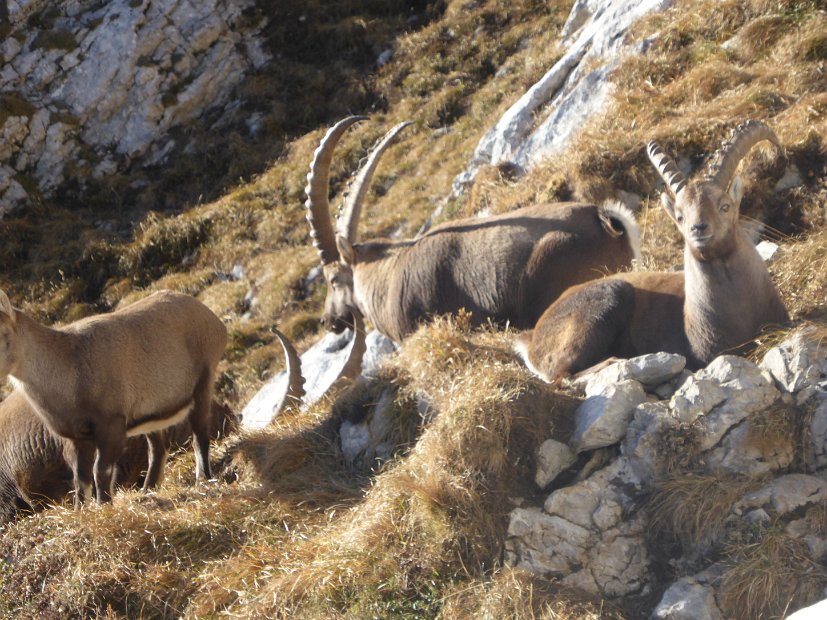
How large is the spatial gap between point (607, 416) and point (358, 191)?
6.14 meters

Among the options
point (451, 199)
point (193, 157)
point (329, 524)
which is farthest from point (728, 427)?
point (193, 157)

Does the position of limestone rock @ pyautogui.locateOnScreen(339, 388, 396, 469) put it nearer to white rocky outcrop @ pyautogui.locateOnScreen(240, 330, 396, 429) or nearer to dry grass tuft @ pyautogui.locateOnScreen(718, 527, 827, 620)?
dry grass tuft @ pyautogui.locateOnScreen(718, 527, 827, 620)

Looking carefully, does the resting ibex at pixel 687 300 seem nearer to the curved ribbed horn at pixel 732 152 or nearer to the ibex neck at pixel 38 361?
the curved ribbed horn at pixel 732 152

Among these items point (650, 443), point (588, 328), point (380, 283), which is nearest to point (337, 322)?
point (380, 283)

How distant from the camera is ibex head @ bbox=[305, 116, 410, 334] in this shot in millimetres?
11570

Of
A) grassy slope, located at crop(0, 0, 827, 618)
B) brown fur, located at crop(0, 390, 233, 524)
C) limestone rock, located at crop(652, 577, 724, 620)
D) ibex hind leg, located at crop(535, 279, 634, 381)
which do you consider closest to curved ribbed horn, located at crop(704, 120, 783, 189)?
ibex hind leg, located at crop(535, 279, 634, 381)

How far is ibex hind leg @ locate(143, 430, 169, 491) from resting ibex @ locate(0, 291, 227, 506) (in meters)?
0.01

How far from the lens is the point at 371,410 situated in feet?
26.8

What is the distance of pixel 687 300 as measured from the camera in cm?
770

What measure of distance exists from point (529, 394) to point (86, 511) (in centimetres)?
378

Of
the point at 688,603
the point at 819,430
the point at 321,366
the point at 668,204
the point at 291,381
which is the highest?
the point at 668,204

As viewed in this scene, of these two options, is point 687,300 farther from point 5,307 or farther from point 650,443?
point 5,307

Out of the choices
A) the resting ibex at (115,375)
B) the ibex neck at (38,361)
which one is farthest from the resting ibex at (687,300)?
the ibex neck at (38,361)

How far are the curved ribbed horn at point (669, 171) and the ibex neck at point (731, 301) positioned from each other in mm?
641
